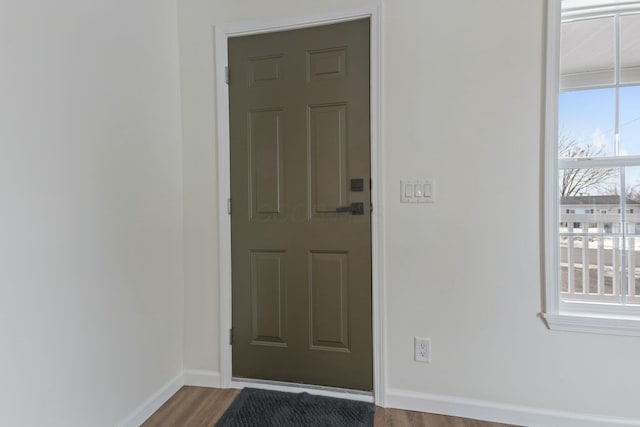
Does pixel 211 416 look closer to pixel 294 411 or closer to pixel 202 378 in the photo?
pixel 202 378

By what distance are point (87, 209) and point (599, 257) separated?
7.84 ft

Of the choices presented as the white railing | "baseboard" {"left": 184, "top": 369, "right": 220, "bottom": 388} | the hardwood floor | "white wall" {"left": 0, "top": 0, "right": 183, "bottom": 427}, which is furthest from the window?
"white wall" {"left": 0, "top": 0, "right": 183, "bottom": 427}

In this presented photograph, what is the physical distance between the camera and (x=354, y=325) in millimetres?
1685

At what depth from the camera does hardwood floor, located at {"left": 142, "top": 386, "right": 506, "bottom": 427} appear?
4.96ft

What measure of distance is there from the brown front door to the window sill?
903 millimetres

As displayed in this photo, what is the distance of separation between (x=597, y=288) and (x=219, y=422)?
201cm

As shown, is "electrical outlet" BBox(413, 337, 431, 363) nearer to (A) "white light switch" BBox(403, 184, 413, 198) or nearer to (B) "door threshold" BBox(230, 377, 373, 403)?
(B) "door threshold" BBox(230, 377, 373, 403)

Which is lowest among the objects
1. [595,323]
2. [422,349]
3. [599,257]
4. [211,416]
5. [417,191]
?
[211,416]

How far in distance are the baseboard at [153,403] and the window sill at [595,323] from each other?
2.03 m

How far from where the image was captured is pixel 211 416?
61.8 inches

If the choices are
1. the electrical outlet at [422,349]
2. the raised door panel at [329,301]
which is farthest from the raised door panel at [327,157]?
the electrical outlet at [422,349]

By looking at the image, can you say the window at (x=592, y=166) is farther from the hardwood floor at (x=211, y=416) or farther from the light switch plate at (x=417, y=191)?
the hardwood floor at (x=211, y=416)

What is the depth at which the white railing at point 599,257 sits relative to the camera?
1467mm

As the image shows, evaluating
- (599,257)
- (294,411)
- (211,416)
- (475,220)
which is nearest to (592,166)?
(599,257)
